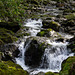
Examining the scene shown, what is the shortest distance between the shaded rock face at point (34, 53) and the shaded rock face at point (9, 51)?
1665 millimetres

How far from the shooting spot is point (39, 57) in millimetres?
12742

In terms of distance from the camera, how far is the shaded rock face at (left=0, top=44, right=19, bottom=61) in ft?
42.2

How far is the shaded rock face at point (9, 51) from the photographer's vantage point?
12.9 meters

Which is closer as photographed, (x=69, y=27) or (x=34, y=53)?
(x=34, y=53)

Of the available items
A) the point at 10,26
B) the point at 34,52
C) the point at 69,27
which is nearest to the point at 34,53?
the point at 34,52

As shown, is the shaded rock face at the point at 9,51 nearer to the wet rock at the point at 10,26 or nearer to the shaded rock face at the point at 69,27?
the wet rock at the point at 10,26

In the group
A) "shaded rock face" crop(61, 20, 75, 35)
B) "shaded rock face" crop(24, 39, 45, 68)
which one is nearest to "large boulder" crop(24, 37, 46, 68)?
"shaded rock face" crop(24, 39, 45, 68)

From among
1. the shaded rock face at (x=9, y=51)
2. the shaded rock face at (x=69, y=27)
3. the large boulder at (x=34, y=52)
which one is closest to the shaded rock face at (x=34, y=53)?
the large boulder at (x=34, y=52)

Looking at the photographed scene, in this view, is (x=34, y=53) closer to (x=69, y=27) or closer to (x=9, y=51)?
(x=9, y=51)

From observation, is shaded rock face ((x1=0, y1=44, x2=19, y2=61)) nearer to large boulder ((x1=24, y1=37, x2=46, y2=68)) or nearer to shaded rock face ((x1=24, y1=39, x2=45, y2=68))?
large boulder ((x1=24, y1=37, x2=46, y2=68))

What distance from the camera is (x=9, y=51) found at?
539 inches

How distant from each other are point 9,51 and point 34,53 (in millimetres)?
2787

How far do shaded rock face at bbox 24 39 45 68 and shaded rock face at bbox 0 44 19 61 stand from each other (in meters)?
1.67

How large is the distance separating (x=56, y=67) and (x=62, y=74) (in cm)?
730
